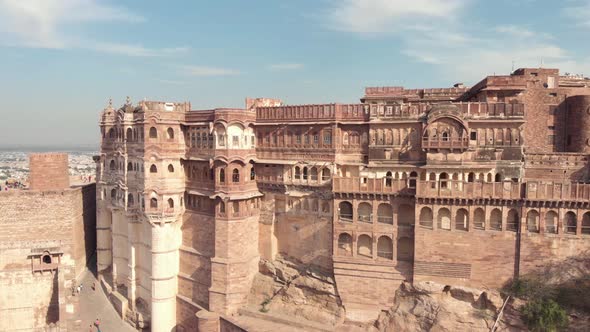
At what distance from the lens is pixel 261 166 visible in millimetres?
32469

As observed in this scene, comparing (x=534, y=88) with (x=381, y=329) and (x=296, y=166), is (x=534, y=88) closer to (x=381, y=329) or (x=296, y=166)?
(x=296, y=166)

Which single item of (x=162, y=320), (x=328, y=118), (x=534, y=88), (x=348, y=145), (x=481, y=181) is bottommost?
(x=162, y=320)

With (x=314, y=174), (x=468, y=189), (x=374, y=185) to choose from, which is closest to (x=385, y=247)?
(x=374, y=185)

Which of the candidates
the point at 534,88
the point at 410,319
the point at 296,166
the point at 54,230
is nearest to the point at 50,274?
the point at 54,230

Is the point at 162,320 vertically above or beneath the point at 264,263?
beneath

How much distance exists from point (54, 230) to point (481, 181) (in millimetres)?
33340

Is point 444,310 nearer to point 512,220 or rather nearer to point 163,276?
point 512,220

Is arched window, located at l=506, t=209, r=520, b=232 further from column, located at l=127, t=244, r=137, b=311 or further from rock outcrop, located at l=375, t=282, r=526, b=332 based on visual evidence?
column, located at l=127, t=244, r=137, b=311

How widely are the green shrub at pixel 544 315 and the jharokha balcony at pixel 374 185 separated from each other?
28.6ft

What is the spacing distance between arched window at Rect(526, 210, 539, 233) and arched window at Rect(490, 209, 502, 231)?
4.73 ft

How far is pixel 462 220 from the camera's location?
26.4m

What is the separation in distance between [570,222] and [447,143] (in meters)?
7.97

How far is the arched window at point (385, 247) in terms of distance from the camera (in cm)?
2797

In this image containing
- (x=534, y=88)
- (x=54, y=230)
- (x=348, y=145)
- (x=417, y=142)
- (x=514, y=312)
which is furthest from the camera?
(x=54, y=230)
